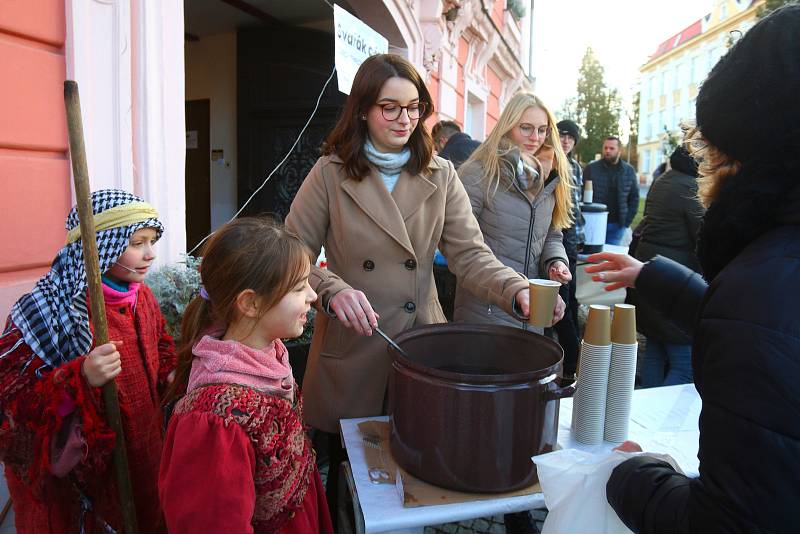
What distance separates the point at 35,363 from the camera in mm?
1398

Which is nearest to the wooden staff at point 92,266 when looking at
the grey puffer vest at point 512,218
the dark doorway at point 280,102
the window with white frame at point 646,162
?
the grey puffer vest at point 512,218

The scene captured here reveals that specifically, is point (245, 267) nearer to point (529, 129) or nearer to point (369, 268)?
point (369, 268)

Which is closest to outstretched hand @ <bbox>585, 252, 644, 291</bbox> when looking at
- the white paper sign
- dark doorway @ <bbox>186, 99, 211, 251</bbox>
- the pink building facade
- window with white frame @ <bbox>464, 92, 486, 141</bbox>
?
the pink building facade

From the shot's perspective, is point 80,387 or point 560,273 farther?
point 560,273

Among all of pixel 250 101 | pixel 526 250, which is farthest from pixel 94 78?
pixel 250 101

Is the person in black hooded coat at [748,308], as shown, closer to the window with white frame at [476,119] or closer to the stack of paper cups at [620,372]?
the stack of paper cups at [620,372]

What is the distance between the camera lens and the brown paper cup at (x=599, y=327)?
1447mm

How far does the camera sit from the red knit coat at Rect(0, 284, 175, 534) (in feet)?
4.48

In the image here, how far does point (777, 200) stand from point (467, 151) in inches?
130

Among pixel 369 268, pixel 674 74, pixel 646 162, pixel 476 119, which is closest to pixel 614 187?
pixel 476 119

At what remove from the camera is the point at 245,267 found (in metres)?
1.27

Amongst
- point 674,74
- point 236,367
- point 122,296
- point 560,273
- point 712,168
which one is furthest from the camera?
point 674,74

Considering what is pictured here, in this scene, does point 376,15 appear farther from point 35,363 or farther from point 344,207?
point 35,363

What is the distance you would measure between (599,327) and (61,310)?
1.35 meters
